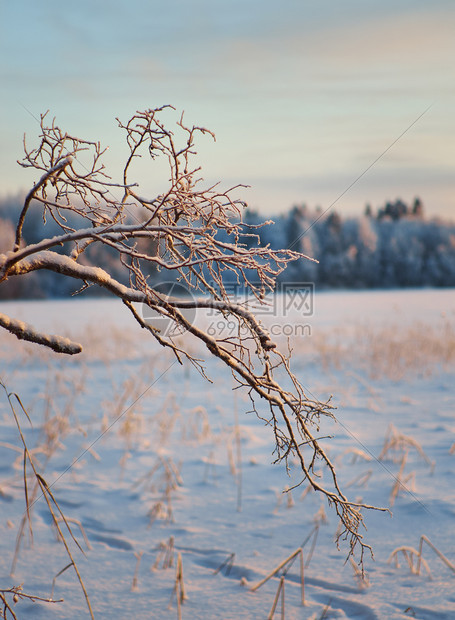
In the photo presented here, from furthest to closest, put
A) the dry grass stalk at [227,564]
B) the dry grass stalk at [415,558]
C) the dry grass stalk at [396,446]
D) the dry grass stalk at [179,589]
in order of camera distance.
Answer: the dry grass stalk at [396,446]
the dry grass stalk at [227,564]
the dry grass stalk at [415,558]
the dry grass stalk at [179,589]

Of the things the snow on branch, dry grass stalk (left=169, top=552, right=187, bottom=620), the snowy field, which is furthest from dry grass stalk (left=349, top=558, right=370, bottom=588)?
the snow on branch

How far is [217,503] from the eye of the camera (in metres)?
5.08

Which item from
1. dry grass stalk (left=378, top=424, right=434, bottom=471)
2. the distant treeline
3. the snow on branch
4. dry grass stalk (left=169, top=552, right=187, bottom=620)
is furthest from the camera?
the distant treeline

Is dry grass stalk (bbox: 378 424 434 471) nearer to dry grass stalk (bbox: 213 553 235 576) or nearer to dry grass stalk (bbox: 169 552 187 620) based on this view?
dry grass stalk (bbox: 213 553 235 576)

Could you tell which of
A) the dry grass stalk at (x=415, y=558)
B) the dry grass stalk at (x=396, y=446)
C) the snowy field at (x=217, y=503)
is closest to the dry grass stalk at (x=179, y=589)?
the snowy field at (x=217, y=503)

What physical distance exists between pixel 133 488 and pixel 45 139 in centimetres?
414

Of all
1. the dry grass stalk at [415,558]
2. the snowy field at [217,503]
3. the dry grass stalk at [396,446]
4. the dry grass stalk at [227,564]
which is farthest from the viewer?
the dry grass stalk at [396,446]

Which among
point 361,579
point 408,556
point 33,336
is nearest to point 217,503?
Answer: point 361,579

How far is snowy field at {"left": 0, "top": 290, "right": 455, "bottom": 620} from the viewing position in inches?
142

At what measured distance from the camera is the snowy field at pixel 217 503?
361 cm

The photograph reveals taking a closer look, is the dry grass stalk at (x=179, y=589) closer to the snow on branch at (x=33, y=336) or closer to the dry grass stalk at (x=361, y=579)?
the dry grass stalk at (x=361, y=579)

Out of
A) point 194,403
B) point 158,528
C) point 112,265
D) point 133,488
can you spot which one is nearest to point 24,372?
point 194,403

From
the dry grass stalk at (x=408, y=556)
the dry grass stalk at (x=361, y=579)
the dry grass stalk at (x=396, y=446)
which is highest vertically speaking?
the dry grass stalk at (x=396, y=446)

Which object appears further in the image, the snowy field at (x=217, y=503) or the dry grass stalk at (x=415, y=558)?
the dry grass stalk at (x=415, y=558)
